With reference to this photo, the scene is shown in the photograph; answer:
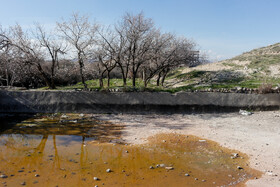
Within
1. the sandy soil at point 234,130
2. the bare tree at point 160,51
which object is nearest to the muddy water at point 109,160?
the sandy soil at point 234,130

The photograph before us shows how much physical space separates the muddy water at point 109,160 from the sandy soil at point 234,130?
332mm

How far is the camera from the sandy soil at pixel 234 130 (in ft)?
18.9

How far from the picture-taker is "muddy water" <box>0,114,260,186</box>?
16.2ft

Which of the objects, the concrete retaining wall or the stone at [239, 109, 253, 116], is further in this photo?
the concrete retaining wall

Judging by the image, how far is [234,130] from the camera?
8.41 m

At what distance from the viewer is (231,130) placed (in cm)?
842

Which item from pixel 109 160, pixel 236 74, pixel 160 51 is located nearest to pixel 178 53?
pixel 160 51

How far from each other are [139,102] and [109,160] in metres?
5.43

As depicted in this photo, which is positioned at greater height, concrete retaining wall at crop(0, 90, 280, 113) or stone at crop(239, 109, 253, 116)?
concrete retaining wall at crop(0, 90, 280, 113)

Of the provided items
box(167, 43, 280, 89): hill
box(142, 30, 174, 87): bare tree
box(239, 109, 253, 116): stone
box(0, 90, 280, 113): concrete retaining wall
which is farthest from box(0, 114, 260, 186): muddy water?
box(167, 43, 280, 89): hill

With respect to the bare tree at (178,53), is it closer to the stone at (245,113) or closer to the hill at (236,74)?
the hill at (236,74)

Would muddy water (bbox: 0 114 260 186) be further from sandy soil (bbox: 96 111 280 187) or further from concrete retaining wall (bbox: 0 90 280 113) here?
concrete retaining wall (bbox: 0 90 280 113)

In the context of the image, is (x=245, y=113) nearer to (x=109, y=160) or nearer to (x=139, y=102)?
(x=139, y=102)

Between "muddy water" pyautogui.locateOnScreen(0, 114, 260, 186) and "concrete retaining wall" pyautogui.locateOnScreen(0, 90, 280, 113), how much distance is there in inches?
105
